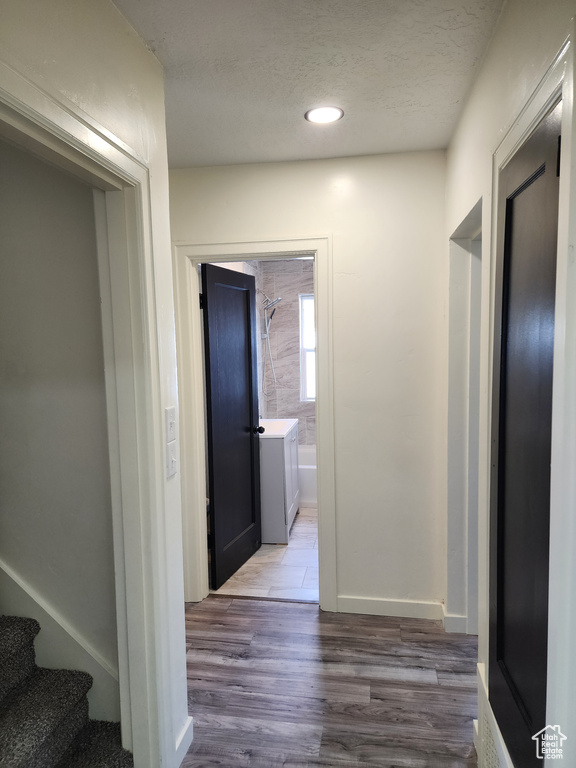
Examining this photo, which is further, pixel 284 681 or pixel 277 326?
pixel 277 326

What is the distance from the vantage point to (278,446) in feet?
12.6

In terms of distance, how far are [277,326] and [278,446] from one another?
5.61ft

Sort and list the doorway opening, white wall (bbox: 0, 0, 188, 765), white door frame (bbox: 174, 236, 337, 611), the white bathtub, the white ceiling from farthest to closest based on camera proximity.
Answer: the white bathtub → white door frame (bbox: 174, 236, 337, 611) → the doorway opening → the white ceiling → white wall (bbox: 0, 0, 188, 765)

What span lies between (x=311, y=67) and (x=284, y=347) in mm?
3494

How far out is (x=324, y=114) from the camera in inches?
83.4

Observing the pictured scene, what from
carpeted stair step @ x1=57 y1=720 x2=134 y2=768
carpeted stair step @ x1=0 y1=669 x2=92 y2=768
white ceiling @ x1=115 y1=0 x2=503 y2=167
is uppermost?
white ceiling @ x1=115 y1=0 x2=503 y2=167

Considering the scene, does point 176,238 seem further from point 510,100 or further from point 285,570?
point 285,570

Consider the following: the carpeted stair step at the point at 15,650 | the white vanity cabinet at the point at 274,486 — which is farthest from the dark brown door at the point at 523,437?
the white vanity cabinet at the point at 274,486

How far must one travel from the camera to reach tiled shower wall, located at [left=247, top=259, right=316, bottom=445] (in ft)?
16.7

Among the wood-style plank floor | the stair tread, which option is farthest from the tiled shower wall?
the stair tread

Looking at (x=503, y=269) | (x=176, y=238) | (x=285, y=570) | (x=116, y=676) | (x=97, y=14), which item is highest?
(x=97, y=14)

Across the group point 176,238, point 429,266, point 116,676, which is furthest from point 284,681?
point 176,238

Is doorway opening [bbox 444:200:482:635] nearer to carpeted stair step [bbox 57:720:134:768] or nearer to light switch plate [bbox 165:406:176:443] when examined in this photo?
light switch plate [bbox 165:406:176:443]

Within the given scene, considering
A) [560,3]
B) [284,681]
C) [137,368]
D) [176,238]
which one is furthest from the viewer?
[176,238]
